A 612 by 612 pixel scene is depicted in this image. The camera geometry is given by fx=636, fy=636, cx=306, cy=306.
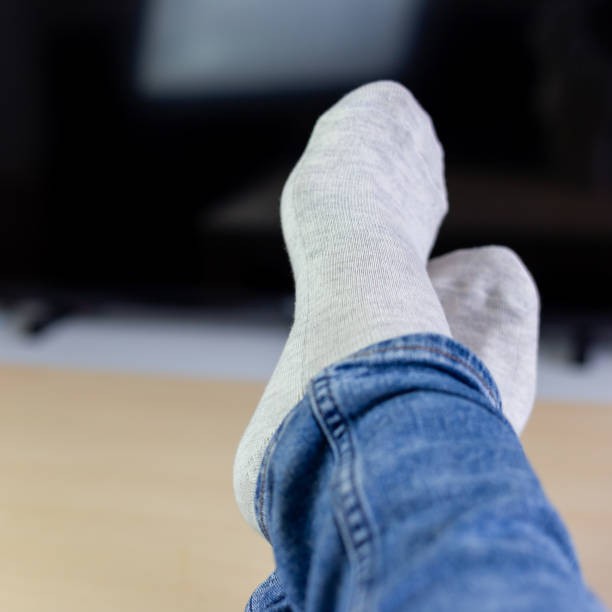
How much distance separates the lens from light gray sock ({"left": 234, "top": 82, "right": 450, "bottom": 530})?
43 centimetres

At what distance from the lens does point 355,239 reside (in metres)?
0.53

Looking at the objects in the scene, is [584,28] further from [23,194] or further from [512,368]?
[23,194]

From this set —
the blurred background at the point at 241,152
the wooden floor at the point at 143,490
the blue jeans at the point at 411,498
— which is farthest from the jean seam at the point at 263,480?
the blurred background at the point at 241,152

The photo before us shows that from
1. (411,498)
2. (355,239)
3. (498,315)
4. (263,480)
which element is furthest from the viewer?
(498,315)

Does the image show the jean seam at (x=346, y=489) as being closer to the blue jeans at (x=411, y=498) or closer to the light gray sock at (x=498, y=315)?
the blue jeans at (x=411, y=498)

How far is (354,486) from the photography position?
12.1 inches

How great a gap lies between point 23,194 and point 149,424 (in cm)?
43

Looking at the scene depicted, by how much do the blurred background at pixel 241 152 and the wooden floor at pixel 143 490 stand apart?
0.07 m

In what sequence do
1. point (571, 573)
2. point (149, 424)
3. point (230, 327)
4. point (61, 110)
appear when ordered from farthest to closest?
point (230, 327) < point (61, 110) < point (149, 424) < point (571, 573)

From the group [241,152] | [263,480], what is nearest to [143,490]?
[263,480]

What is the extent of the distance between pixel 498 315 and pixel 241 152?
46 cm

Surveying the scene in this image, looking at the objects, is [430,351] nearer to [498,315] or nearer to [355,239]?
[355,239]

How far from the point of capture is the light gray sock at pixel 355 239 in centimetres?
43

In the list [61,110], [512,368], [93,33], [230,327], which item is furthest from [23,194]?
[512,368]
